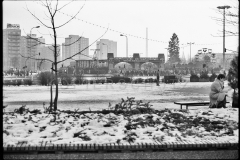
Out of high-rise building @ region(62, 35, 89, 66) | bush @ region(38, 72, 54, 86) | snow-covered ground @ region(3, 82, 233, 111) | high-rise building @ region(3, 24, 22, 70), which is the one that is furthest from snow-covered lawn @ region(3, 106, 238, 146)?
high-rise building @ region(3, 24, 22, 70)

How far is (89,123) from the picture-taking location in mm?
→ 7250

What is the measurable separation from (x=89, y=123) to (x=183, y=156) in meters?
2.38

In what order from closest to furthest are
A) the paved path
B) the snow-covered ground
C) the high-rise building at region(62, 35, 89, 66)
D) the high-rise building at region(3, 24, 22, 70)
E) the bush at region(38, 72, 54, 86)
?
the paved path
the high-rise building at region(62, 35, 89, 66)
the snow-covered ground
the bush at region(38, 72, 54, 86)
the high-rise building at region(3, 24, 22, 70)

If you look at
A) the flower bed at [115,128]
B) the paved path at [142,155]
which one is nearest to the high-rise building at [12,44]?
the flower bed at [115,128]

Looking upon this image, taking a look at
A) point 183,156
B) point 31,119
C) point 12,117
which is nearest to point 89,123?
point 31,119

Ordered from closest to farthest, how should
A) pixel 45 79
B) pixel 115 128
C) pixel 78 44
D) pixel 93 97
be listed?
pixel 115 128 < pixel 93 97 < pixel 78 44 < pixel 45 79

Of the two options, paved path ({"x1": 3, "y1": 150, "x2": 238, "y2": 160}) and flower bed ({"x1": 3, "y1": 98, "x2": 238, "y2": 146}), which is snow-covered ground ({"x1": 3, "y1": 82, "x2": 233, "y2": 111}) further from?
paved path ({"x1": 3, "y1": 150, "x2": 238, "y2": 160})

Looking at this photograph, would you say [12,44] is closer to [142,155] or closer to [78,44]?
[78,44]

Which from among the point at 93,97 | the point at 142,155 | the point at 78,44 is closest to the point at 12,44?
the point at 78,44

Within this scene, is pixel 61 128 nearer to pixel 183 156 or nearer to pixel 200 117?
pixel 183 156

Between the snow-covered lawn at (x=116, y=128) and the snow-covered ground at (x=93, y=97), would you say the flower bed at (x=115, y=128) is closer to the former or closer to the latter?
the snow-covered lawn at (x=116, y=128)

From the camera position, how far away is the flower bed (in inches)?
239

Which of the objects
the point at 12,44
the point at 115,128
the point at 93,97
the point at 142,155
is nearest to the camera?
the point at 142,155

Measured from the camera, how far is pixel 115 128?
6766mm
